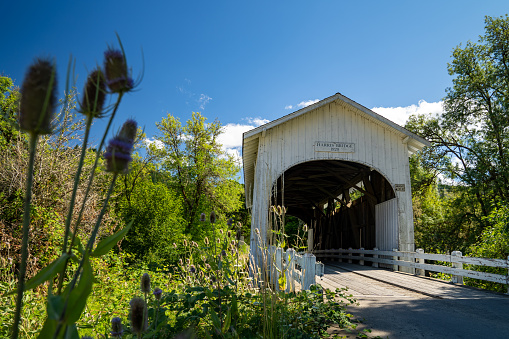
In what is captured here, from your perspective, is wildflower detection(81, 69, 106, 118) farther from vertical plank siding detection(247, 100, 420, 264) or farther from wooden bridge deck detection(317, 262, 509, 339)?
vertical plank siding detection(247, 100, 420, 264)

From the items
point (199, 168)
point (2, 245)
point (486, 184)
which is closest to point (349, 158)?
point (2, 245)

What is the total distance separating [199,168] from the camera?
21.7 m

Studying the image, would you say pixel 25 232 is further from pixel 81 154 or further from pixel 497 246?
pixel 497 246

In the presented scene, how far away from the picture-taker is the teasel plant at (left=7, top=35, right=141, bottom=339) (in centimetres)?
64

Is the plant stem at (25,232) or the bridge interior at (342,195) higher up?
the bridge interior at (342,195)

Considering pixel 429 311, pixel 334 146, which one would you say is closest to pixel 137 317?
pixel 429 311

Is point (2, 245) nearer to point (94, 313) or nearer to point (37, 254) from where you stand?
point (37, 254)

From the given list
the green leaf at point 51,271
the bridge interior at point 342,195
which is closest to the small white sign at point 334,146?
the bridge interior at point 342,195

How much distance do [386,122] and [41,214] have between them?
29.4 feet

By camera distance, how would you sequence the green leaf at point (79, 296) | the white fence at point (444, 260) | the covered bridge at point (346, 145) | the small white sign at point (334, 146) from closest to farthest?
the green leaf at point (79, 296), the white fence at point (444, 260), the covered bridge at point (346, 145), the small white sign at point (334, 146)

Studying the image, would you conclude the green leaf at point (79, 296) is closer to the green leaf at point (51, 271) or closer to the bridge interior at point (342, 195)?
the green leaf at point (51, 271)

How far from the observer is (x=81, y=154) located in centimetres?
65

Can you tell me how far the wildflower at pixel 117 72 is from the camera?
0.81m

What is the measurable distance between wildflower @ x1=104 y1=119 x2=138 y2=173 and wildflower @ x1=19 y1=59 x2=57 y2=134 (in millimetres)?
137
